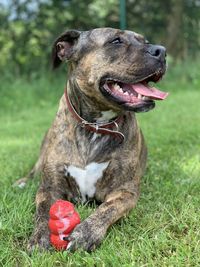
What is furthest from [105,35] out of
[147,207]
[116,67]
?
[147,207]

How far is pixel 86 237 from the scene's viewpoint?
124 inches

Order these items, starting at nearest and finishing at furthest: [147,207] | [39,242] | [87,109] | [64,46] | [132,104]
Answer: [39,242]
[132,104]
[147,207]
[87,109]
[64,46]

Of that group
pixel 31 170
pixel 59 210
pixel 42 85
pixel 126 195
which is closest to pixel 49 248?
pixel 59 210

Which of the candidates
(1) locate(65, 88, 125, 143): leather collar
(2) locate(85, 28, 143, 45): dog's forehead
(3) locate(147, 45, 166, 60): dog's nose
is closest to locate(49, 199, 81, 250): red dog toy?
(1) locate(65, 88, 125, 143): leather collar

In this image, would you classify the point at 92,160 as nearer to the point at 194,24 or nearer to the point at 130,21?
the point at 130,21

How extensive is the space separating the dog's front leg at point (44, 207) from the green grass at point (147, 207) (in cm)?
8

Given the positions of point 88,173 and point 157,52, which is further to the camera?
point 88,173

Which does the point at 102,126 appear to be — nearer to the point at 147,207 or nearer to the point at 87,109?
the point at 87,109

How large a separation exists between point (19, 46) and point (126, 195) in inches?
313

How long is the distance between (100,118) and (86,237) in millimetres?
1066

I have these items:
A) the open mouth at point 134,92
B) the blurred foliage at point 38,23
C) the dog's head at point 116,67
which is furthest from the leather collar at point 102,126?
the blurred foliage at point 38,23

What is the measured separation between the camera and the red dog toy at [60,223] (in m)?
3.20

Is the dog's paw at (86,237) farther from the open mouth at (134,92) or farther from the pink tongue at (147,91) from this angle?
the pink tongue at (147,91)

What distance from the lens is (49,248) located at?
3.23 metres
